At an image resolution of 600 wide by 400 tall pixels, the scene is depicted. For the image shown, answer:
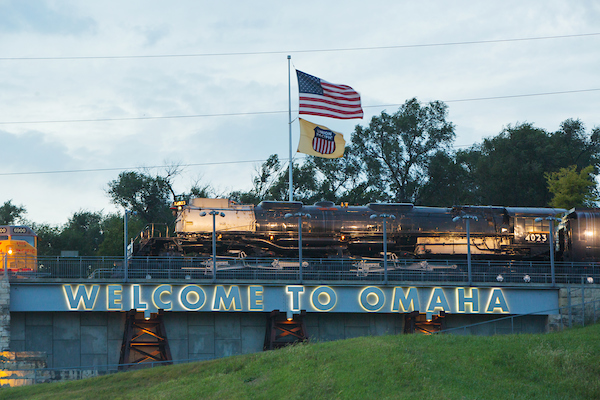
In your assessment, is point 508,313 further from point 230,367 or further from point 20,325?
point 20,325

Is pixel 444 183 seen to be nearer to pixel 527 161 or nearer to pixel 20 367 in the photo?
pixel 527 161

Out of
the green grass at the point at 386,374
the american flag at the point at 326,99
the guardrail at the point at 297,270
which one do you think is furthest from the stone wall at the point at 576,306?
the american flag at the point at 326,99

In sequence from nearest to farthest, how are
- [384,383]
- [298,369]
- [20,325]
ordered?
[384,383]
[298,369]
[20,325]

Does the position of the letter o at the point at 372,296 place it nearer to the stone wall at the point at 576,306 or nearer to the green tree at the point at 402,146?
the stone wall at the point at 576,306

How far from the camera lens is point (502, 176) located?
275 ft

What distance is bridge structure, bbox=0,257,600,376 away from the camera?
38000 mm

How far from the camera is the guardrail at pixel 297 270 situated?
1542 inches

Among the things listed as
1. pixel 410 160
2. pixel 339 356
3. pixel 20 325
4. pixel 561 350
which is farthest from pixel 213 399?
pixel 410 160

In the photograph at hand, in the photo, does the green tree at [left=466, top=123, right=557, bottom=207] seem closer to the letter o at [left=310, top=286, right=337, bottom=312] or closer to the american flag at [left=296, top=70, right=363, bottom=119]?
the american flag at [left=296, top=70, right=363, bottom=119]

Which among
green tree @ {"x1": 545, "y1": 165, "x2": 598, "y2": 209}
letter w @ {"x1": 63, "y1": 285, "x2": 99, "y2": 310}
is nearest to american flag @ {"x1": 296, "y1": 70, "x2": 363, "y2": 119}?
letter w @ {"x1": 63, "y1": 285, "x2": 99, "y2": 310}

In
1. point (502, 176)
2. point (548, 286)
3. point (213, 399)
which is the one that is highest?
point (502, 176)

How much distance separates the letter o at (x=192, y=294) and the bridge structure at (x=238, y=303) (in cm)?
6

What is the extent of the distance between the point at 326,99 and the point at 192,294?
18070mm

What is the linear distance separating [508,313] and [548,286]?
3199 millimetres
